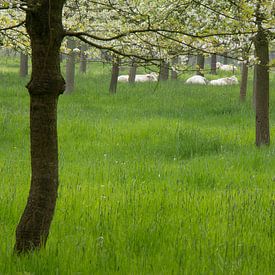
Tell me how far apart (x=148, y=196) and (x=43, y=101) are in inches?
110

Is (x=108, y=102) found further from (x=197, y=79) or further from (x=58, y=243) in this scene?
(x=58, y=243)

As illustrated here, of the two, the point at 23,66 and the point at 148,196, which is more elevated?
the point at 23,66

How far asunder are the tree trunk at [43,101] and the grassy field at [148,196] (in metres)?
0.53

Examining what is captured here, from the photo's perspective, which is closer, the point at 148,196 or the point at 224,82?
the point at 148,196

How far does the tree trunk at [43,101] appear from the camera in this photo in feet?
13.1

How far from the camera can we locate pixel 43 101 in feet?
13.2

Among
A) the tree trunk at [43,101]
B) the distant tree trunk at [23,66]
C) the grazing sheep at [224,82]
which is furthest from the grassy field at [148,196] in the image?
the grazing sheep at [224,82]

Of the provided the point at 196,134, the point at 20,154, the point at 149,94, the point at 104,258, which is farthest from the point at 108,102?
the point at 104,258

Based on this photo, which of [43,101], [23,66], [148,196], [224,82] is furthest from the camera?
[224,82]

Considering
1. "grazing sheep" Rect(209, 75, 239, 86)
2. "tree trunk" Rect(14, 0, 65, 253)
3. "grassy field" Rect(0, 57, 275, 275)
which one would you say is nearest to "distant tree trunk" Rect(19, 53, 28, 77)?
"grazing sheep" Rect(209, 75, 239, 86)

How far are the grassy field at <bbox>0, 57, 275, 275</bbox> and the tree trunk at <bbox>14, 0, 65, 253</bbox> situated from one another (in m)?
0.53

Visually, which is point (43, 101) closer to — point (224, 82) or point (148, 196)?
point (148, 196)

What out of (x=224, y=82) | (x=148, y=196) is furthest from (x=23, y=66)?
(x=148, y=196)

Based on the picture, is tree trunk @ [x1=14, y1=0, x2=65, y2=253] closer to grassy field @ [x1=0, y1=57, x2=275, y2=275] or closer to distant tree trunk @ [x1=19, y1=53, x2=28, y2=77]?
grassy field @ [x1=0, y1=57, x2=275, y2=275]
